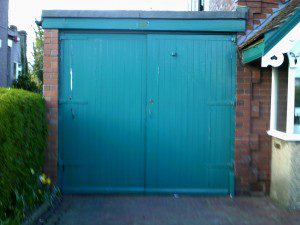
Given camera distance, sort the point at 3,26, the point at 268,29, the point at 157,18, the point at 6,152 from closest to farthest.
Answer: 1. the point at 6,152
2. the point at 268,29
3. the point at 157,18
4. the point at 3,26

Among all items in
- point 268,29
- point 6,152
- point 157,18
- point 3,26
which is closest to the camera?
point 6,152

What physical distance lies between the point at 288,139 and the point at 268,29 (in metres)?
1.50

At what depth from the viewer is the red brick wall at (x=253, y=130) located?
744cm

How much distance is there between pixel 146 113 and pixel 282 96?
80.2 inches

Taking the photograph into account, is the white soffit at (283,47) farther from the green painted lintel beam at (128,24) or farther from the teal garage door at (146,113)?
the green painted lintel beam at (128,24)

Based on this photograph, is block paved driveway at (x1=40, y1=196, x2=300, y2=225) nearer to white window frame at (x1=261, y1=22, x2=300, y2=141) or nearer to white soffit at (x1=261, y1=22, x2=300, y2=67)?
white window frame at (x1=261, y1=22, x2=300, y2=141)

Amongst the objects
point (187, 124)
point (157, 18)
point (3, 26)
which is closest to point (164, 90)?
point (187, 124)

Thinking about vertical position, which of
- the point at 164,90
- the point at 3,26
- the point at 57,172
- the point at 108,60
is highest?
the point at 3,26

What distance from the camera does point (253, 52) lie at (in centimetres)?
674

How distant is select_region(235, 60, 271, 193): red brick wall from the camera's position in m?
7.44

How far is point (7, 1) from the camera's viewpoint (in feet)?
59.3

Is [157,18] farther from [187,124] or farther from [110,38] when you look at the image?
[187,124]

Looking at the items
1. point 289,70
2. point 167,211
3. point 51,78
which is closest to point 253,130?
point 289,70

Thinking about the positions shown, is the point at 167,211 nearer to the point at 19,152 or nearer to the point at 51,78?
the point at 19,152
